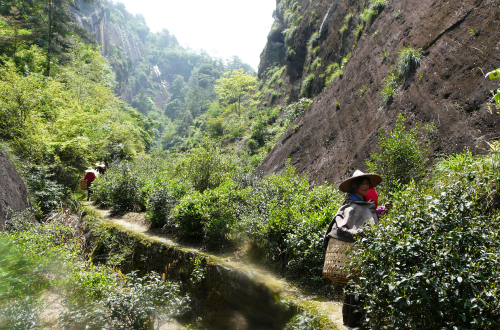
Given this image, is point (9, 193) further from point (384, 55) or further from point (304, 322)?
point (384, 55)

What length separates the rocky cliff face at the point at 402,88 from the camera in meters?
5.52

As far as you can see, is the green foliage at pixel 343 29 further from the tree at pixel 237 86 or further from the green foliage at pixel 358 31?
the tree at pixel 237 86

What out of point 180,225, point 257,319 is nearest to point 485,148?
point 257,319

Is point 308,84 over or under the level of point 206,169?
over

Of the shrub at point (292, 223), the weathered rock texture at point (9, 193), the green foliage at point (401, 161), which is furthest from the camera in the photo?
the weathered rock texture at point (9, 193)

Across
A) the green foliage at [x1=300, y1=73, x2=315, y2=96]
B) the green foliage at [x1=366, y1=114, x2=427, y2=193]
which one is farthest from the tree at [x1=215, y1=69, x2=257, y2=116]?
the green foliage at [x1=366, y1=114, x2=427, y2=193]

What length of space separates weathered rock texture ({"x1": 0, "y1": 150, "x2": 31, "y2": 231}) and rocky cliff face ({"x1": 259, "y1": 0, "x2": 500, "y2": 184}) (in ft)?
26.1

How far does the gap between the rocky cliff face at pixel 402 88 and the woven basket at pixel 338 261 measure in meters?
2.68

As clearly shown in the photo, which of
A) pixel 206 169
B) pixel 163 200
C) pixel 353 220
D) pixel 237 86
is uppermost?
pixel 237 86

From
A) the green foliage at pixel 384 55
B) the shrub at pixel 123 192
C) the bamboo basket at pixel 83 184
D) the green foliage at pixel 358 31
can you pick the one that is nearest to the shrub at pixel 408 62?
the green foliage at pixel 384 55

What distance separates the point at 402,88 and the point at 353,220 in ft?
18.4

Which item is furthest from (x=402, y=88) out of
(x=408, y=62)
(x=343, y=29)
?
(x=343, y=29)

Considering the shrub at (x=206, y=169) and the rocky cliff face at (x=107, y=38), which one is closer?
the shrub at (x=206, y=169)

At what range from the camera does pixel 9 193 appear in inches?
285
